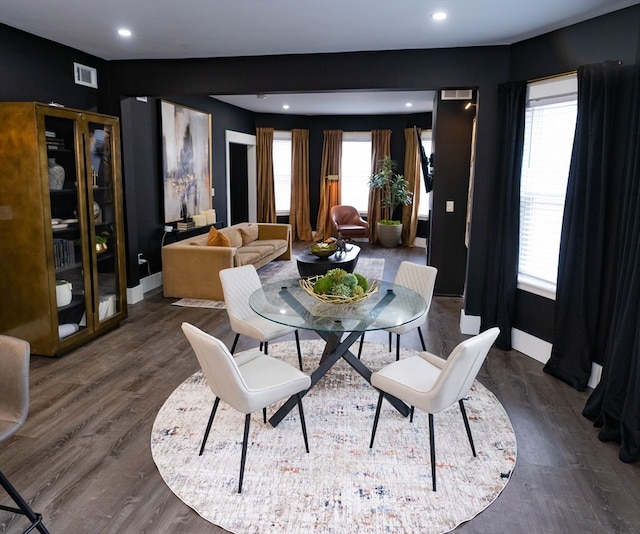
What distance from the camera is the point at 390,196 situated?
998 cm

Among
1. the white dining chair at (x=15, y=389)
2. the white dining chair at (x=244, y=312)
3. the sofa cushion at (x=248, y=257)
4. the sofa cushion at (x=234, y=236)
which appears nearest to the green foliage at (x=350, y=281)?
the white dining chair at (x=244, y=312)

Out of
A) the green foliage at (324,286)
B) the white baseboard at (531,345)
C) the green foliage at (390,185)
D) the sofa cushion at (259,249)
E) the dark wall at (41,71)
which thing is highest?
the dark wall at (41,71)

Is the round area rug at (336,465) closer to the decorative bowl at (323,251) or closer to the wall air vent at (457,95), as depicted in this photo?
the decorative bowl at (323,251)

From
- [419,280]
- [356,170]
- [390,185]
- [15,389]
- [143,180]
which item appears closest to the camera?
[15,389]

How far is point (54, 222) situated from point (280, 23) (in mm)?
2328

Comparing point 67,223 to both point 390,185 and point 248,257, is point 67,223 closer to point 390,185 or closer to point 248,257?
point 248,257

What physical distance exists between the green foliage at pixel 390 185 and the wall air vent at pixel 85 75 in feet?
19.5

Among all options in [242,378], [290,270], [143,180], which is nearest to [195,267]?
[143,180]

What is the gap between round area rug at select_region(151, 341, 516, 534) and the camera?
227cm

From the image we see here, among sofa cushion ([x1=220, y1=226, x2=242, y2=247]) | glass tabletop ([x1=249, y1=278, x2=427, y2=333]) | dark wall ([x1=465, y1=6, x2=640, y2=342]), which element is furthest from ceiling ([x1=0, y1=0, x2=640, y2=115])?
sofa cushion ([x1=220, y1=226, x2=242, y2=247])

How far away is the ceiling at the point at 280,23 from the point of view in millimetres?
3338

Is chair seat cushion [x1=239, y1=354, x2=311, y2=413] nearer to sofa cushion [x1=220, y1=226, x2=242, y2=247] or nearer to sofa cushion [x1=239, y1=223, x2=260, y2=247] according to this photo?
sofa cushion [x1=220, y1=226, x2=242, y2=247]

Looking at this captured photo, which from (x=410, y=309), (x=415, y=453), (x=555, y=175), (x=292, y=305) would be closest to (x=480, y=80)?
(x=555, y=175)

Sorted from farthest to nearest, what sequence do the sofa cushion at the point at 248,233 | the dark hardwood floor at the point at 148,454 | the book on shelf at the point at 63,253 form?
1. the sofa cushion at the point at 248,233
2. the book on shelf at the point at 63,253
3. the dark hardwood floor at the point at 148,454
